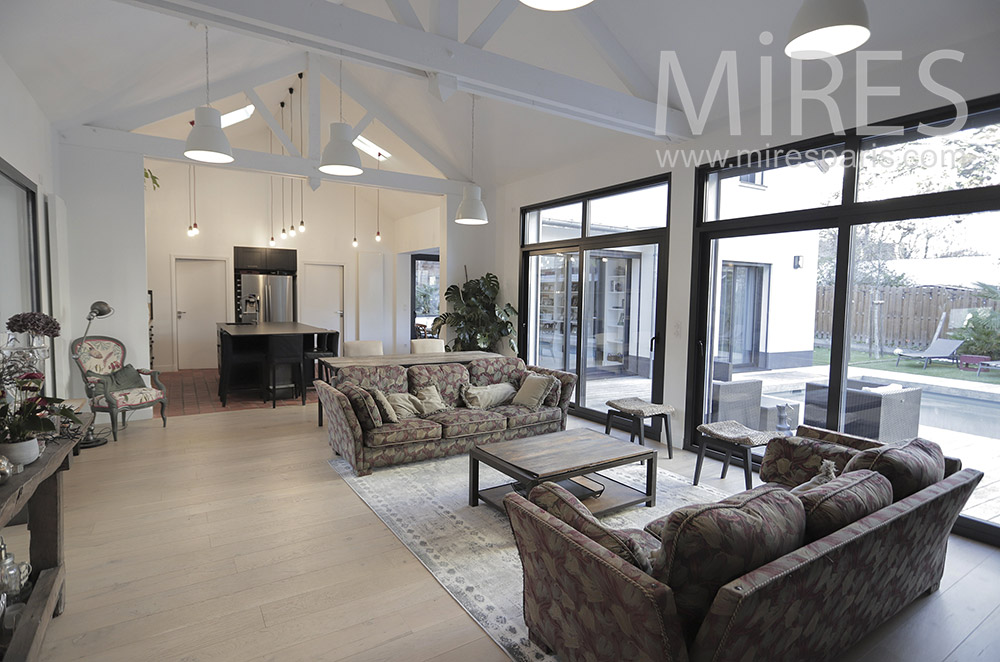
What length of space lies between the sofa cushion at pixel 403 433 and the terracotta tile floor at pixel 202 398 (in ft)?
9.60

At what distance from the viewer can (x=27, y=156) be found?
4.12m

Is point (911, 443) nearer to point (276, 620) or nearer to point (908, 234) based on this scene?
point (908, 234)

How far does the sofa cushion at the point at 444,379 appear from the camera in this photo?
4914mm

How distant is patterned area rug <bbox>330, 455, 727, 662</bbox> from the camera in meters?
2.39

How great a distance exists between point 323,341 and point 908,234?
21.1ft

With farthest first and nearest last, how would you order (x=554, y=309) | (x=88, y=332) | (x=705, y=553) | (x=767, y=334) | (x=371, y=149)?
(x=371, y=149) < (x=554, y=309) < (x=88, y=332) < (x=767, y=334) < (x=705, y=553)

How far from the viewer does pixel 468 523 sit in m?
3.29

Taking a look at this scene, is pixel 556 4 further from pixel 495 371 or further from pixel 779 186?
pixel 495 371

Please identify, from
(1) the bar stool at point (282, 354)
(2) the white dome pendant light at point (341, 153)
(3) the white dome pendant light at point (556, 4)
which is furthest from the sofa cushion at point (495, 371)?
(3) the white dome pendant light at point (556, 4)

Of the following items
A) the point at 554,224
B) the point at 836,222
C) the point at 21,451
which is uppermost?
the point at 554,224

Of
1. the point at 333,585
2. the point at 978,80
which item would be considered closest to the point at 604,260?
the point at 978,80

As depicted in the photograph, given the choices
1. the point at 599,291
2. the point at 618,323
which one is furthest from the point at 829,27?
the point at 599,291

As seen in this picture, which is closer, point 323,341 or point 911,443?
point 911,443

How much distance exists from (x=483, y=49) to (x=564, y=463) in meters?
3.45
